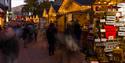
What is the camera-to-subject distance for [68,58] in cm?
1891

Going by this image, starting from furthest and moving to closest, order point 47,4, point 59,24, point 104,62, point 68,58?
point 47,4 → point 59,24 → point 68,58 → point 104,62

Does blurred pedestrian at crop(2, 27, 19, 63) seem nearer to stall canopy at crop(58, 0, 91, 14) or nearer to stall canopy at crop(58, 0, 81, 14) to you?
stall canopy at crop(58, 0, 91, 14)

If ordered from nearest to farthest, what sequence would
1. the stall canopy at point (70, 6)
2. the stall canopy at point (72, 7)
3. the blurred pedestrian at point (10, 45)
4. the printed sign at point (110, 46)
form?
1. the blurred pedestrian at point (10, 45)
2. the printed sign at point (110, 46)
3. the stall canopy at point (72, 7)
4. the stall canopy at point (70, 6)

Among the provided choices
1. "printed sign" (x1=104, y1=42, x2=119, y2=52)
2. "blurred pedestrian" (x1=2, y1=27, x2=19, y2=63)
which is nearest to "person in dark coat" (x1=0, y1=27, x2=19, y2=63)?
"blurred pedestrian" (x1=2, y1=27, x2=19, y2=63)

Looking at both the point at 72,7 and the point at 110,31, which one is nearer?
the point at 110,31

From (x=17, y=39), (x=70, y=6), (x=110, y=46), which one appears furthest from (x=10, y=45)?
(x=70, y=6)

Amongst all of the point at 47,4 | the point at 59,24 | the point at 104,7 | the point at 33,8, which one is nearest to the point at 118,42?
the point at 104,7

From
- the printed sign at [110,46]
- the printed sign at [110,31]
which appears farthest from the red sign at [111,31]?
the printed sign at [110,46]

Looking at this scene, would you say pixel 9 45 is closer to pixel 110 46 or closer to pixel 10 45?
pixel 10 45

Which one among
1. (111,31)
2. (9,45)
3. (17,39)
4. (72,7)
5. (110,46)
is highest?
(72,7)

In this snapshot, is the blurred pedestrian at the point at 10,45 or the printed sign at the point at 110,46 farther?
the printed sign at the point at 110,46

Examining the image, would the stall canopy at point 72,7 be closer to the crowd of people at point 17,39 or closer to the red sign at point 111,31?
the crowd of people at point 17,39

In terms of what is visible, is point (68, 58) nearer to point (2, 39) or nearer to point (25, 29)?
point (2, 39)

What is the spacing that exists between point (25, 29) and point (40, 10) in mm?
40652
